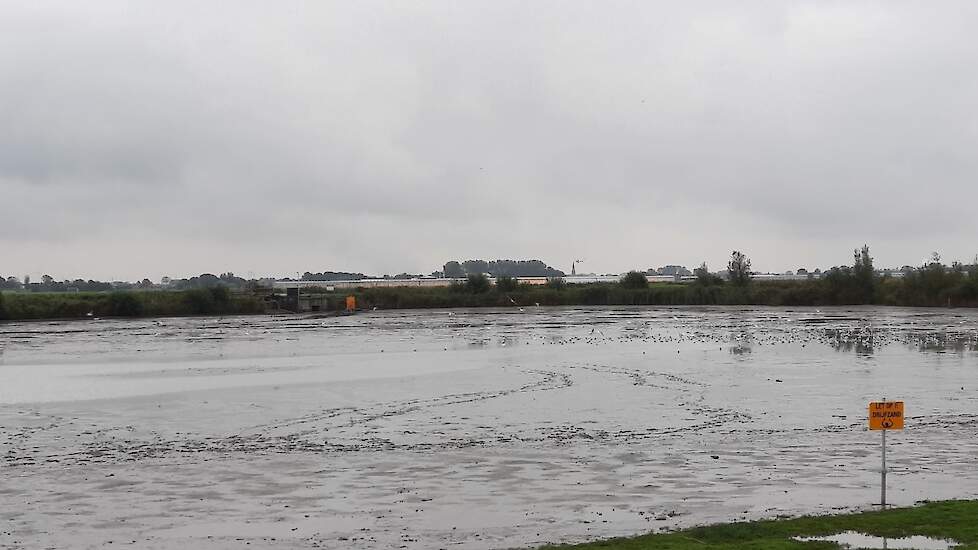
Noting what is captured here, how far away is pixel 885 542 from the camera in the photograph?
12.1 m

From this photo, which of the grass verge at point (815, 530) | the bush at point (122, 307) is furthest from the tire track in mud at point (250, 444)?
the bush at point (122, 307)

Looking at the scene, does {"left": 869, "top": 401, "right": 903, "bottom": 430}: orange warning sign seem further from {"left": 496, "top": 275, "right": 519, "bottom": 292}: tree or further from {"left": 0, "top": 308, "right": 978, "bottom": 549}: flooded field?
{"left": 496, "top": 275, "right": 519, "bottom": 292}: tree

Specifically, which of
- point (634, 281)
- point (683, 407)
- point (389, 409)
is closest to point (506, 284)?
point (634, 281)

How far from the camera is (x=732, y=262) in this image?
460 feet

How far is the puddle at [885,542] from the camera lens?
1180 cm

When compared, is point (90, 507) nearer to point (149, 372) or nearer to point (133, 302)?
point (149, 372)

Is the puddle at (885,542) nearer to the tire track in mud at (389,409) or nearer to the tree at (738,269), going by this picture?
the tire track in mud at (389,409)

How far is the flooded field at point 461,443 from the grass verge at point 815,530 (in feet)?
3.38

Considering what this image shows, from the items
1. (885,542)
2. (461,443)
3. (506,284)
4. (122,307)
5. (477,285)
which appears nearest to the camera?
(885,542)

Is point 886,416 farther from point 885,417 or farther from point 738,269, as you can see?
point 738,269

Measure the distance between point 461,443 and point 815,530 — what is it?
32.9 feet

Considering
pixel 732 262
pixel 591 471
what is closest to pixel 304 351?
pixel 591 471

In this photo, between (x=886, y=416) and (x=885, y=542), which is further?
(x=886, y=416)

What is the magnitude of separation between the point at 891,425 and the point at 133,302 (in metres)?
101
